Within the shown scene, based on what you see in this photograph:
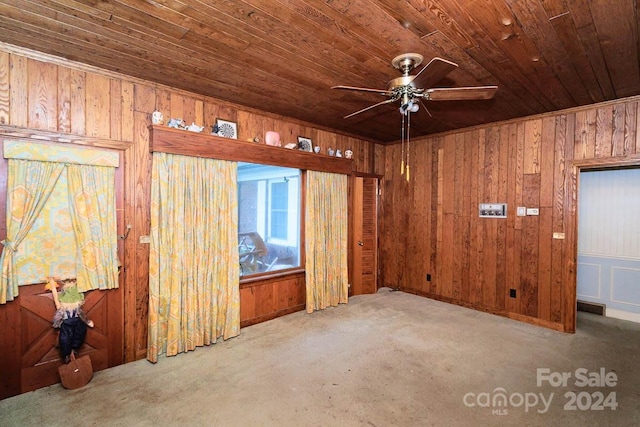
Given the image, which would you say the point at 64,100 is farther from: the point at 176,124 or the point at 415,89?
the point at 415,89

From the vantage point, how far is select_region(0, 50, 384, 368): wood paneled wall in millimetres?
2396

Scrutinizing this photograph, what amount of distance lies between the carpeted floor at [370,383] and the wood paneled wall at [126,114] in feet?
1.79

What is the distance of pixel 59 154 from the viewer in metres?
2.50

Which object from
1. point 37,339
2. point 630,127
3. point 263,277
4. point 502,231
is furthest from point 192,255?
point 630,127

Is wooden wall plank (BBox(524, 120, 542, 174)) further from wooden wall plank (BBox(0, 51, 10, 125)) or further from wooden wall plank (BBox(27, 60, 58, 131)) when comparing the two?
wooden wall plank (BBox(0, 51, 10, 125))

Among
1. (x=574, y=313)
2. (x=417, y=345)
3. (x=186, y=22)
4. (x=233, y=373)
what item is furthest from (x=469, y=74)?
(x=233, y=373)

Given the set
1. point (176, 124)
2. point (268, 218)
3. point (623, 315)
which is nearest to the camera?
point (176, 124)

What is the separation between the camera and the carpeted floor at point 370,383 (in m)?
2.16

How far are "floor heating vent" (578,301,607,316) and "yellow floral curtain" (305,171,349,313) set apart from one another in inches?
140

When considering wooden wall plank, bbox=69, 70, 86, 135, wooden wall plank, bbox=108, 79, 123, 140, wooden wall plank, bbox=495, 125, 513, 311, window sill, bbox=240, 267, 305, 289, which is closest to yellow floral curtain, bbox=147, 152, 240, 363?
window sill, bbox=240, 267, 305, 289

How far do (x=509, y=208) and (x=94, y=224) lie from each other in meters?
4.98

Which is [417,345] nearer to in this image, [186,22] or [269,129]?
[269,129]

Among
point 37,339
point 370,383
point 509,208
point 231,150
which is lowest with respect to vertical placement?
point 370,383

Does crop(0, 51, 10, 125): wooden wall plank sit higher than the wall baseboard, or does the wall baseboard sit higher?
crop(0, 51, 10, 125): wooden wall plank
